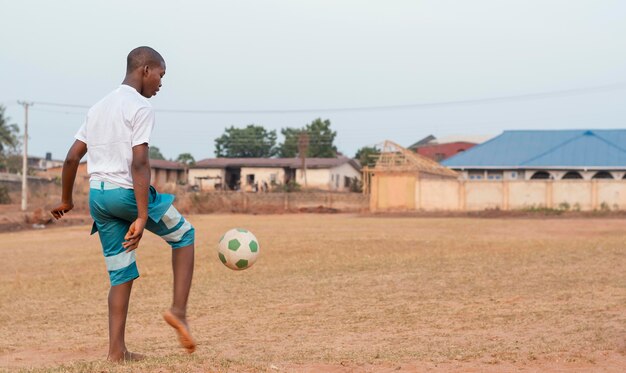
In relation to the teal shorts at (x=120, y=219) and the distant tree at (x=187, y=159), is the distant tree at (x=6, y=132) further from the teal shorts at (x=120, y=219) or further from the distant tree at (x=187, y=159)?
the teal shorts at (x=120, y=219)

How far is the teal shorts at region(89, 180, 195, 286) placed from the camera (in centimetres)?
568

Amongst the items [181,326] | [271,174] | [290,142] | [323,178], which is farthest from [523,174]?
[181,326]

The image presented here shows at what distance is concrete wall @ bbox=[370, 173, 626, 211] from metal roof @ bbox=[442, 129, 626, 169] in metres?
8.70

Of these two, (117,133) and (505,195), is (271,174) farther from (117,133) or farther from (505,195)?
(117,133)

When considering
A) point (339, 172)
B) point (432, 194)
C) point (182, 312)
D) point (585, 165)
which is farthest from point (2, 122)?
point (182, 312)

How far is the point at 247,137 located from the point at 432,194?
50285 millimetres

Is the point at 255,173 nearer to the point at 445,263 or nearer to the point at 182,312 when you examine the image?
the point at 445,263

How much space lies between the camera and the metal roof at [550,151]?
186ft

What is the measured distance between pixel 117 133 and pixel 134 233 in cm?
70

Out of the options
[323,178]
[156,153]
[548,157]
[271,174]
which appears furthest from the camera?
[156,153]

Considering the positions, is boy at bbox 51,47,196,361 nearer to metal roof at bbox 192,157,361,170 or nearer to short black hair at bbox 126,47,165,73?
short black hair at bbox 126,47,165,73

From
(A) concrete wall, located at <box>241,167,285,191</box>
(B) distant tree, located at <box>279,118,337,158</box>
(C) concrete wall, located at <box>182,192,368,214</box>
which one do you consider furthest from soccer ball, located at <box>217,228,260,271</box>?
(B) distant tree, located at <box>279,118,337,158</box>

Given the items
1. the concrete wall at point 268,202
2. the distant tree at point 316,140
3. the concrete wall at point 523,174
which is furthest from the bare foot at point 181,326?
the distant tree at point 316,140

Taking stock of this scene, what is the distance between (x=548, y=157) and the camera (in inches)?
2296
